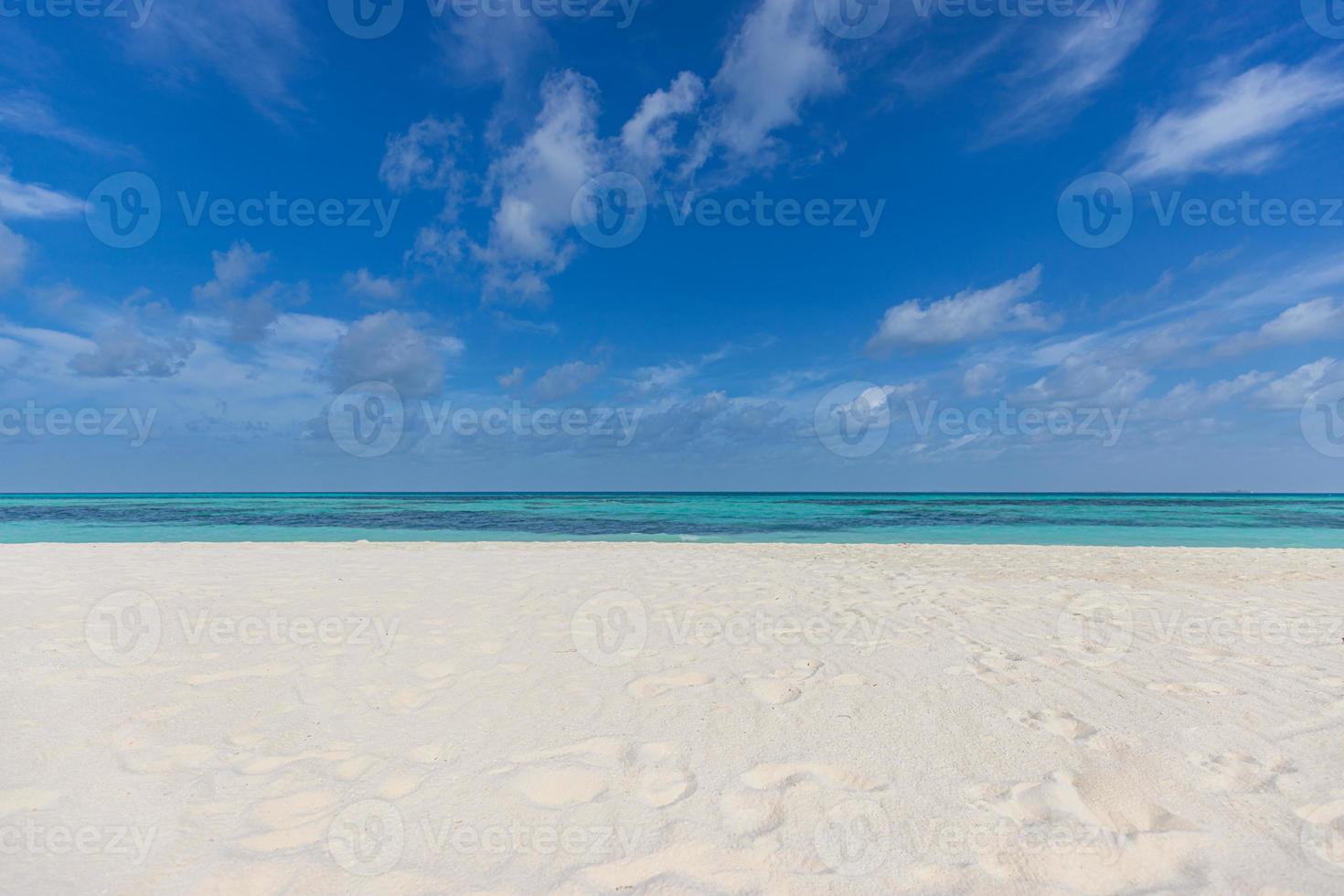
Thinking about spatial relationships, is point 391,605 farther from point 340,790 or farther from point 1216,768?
point 1216,768

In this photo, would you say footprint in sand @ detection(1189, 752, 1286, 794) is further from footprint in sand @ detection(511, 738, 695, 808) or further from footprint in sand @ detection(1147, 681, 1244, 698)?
footprint in sand @ detection(511, 738, 695, 808)

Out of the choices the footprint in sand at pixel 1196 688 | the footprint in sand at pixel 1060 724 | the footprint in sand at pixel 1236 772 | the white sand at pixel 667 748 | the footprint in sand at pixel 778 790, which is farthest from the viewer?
the footprint in sand at pixel 1196 688

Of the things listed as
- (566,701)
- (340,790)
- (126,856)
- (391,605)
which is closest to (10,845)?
(126,856)

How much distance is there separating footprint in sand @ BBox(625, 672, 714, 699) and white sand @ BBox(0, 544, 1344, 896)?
0.10 feet

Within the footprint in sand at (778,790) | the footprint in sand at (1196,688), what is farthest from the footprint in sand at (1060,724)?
the footprint in sand at (778,790)

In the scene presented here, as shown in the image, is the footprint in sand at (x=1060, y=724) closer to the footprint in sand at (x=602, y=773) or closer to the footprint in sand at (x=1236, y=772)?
the footprint in sand at (x=1236, y=772)

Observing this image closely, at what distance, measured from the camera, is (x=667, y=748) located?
3.39 meters

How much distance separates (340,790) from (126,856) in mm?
782

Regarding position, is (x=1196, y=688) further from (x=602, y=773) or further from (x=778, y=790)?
(x=602, y=773)

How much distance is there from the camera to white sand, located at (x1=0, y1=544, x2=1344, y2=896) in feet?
8.00

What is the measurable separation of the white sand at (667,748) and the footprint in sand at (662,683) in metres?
0.03

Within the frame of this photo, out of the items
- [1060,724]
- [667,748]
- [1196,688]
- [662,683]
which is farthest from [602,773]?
[1196,688]

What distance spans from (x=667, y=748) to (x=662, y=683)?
970 mm

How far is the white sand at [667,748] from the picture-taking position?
244 cm
